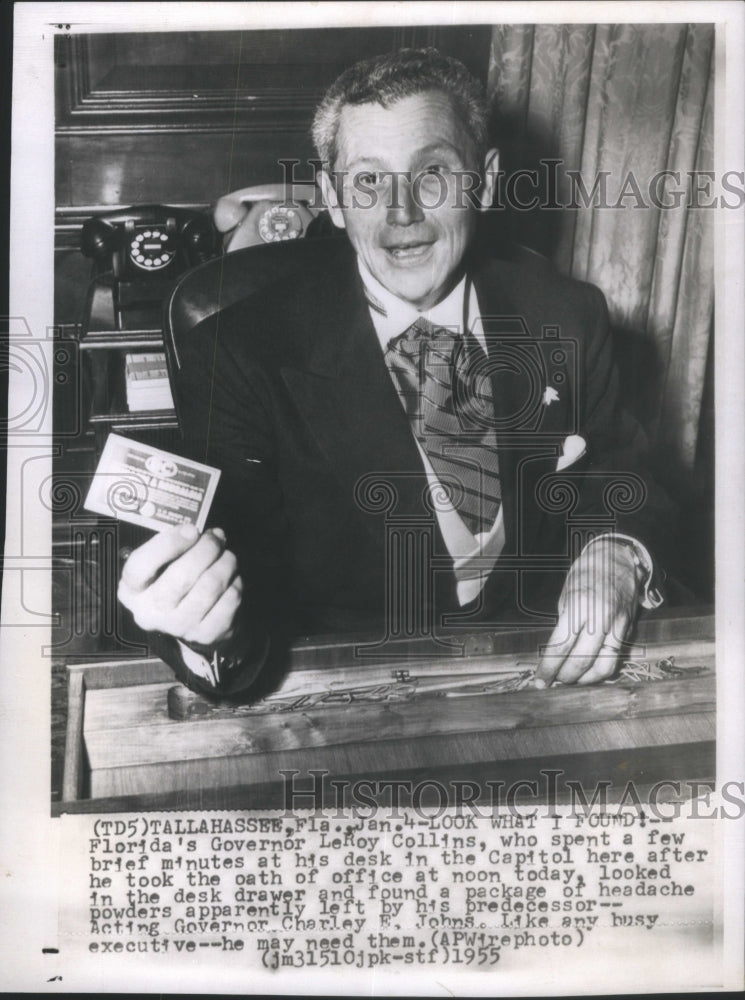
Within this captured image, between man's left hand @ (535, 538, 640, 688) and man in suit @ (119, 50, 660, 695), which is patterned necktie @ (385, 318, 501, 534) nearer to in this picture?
man in suit @ (119, 50, 660, 695)

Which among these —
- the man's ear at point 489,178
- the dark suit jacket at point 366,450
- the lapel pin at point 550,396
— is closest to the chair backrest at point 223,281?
the dark suit jacket at point 366,450

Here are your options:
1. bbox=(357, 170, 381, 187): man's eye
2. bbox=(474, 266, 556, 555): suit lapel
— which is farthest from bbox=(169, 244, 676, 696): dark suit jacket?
bbox=(357, 170, 381, 187): man's eye

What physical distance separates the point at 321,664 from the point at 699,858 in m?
0.69

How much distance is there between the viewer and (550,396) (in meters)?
1.56

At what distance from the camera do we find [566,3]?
1.58 m

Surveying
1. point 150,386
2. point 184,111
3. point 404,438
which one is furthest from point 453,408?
point 184,111

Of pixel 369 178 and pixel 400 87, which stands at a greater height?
pixel 400 87

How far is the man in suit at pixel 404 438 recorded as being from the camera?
58.9 inches

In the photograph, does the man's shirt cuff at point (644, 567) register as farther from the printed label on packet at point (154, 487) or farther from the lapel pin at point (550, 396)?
the printed label on packet at point (154, 487)

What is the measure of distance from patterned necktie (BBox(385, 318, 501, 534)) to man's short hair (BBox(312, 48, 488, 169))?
306 millimetres

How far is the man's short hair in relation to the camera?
59.2 inches

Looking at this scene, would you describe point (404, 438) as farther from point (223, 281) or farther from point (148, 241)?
point (148, 241)

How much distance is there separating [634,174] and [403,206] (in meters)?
0.40

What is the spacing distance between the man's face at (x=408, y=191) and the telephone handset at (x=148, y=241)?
215 millimetres
